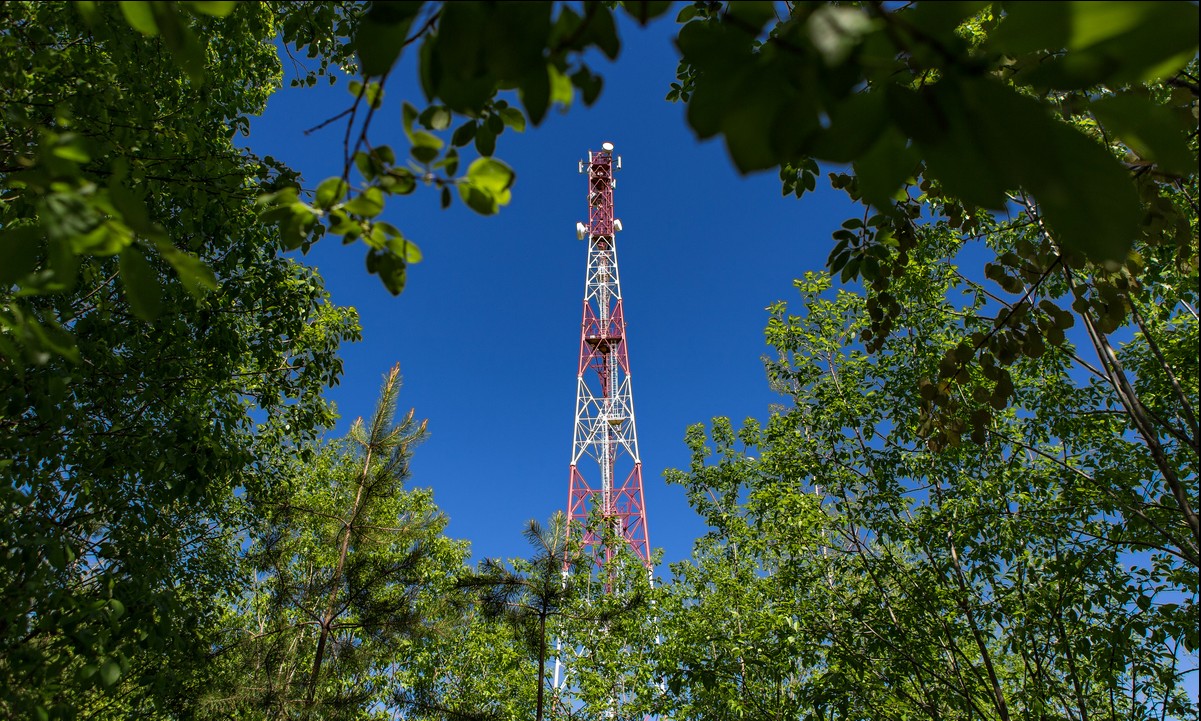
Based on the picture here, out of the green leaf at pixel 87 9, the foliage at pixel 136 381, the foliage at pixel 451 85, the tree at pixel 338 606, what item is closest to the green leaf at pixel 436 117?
the foliage at pixel 451 85

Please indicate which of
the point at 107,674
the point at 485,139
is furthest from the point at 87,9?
the point at 107,674

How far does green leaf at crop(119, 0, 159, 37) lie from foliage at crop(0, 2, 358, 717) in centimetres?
99

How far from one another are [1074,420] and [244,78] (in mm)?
7567

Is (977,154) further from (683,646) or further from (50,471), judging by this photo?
(683,646)

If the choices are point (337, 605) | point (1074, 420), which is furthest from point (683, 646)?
point (1074, 420)

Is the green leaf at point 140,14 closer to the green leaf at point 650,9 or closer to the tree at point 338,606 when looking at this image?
the green leaf at point 650,9

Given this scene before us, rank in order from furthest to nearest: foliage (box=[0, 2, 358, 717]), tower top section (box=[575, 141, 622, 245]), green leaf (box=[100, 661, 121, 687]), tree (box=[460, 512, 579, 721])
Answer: tower top section (box=[575, 141, 622, 245]), tree (box=[460, 512, 579, 721]), foliage (box=[0, 2, 358, 717]), green leaf (box=[100, 661, 121, 687])

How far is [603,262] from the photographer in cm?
1376

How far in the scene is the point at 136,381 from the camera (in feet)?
12.9

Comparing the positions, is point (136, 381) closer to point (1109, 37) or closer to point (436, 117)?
point (436, 117)

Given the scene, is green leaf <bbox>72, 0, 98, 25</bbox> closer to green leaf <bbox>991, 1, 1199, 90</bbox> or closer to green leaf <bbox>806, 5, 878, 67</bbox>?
green leaf <bbox>806, 5, 878, 67</bbox>

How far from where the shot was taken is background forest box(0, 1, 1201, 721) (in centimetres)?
47

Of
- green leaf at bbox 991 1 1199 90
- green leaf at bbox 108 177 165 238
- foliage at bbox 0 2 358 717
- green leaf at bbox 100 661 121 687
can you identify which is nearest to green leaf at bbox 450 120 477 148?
green leaf at bbox 108 177 165 238

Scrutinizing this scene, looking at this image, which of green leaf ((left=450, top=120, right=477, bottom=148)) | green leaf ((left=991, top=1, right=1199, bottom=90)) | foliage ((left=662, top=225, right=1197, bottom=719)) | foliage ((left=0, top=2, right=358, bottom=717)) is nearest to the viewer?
green leaf ((left=991, top=1, right=1199, bottom=90))
